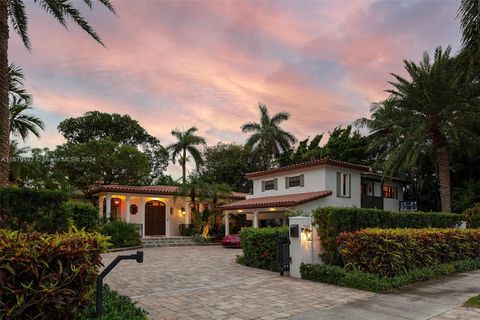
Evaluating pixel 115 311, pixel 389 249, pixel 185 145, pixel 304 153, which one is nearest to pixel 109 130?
pixel 185 145

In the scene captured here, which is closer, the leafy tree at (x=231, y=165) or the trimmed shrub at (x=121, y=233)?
the trimmed shrub at (x=121, y=233)

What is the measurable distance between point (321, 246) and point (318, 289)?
2.13 meters

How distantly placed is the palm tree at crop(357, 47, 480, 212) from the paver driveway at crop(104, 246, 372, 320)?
15.4 metres

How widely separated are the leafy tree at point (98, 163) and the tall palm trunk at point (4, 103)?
23.0 metres

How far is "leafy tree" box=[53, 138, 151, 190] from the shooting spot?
3306 centimetres

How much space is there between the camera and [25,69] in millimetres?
13914

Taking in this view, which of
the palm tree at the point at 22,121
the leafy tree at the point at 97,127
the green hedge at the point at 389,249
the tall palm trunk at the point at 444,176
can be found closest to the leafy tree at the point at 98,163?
the leafy tree at the point at 97,127

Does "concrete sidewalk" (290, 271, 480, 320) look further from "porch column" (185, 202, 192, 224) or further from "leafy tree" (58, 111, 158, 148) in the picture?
"leafy tree" (58, 111, 158, 148)

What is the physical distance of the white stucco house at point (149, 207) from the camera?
2655 centimetres

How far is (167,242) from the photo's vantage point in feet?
82.3

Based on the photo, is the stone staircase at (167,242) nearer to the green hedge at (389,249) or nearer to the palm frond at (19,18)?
the palm frond at (19,18)

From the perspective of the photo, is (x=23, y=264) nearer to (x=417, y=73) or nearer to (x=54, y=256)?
(x=54, y=256)

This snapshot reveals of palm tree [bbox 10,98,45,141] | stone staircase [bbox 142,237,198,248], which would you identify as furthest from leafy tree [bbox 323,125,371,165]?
palm tree [bbox 10,98,45,141]

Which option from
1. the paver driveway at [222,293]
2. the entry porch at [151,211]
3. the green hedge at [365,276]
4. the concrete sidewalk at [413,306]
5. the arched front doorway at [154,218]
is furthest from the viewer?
the arched front doorway at [154,218]
